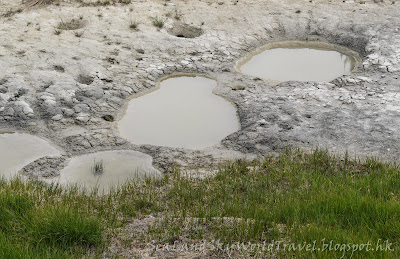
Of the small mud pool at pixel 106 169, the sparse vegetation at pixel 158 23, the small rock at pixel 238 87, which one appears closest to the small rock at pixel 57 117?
the small mud pool at pixel 106 169

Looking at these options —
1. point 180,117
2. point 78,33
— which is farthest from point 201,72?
point 78,33

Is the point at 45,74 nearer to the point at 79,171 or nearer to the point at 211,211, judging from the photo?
the point at 79,171

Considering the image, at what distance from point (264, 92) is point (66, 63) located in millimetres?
3506

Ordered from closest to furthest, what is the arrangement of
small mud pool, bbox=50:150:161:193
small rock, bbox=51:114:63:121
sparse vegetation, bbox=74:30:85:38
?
small mud pool, bbox=50:150:161:193
small rock, bbox=51:114:63:121
sparse vegetation, bbox=74:30:85:38

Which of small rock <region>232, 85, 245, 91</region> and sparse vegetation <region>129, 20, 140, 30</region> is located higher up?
sparse vegetation <region>129, 20, 140, 30</region>

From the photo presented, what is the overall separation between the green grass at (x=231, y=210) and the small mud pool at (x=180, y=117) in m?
1.18

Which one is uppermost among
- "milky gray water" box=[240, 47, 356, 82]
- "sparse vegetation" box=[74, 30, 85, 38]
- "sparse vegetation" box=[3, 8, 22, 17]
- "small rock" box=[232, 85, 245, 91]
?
"sparse vegetation" box=[3, 8, 22, 17]

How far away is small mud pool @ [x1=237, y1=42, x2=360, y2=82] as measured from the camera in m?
10.2

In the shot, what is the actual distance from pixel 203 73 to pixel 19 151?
3735mm

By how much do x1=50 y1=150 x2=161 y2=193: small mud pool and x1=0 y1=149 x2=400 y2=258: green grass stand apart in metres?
0.36

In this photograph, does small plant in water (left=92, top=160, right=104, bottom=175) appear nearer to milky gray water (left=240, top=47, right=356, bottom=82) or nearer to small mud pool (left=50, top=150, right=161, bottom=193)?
small mud pool (left=50, top=150, right=161, bottom=193)

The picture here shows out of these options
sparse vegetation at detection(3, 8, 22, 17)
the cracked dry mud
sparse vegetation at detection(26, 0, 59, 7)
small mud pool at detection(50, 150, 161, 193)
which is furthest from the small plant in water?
sparse vegetation at detection(26, 0, 59, 7)

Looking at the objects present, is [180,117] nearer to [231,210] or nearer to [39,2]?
[231,210]

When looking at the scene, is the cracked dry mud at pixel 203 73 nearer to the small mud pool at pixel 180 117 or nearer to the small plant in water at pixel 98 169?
the small mud pool at pixel 180 117
